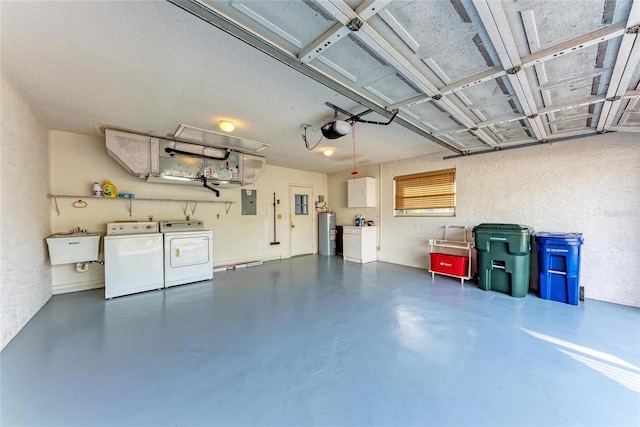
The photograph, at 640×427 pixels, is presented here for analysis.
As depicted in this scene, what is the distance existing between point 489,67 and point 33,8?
3.15 metres

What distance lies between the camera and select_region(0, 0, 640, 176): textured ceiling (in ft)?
4.58

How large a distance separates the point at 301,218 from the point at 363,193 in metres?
1.98

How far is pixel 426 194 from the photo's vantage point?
5.07 metres

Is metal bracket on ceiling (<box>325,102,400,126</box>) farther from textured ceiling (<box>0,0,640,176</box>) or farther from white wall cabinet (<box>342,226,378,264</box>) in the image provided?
A: white wall cabinet (<box>342,226,378,264</box>)

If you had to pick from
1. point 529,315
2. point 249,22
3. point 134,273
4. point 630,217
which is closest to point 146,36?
point 249,22

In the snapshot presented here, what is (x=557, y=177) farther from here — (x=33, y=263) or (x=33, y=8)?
(x=33, y=263)

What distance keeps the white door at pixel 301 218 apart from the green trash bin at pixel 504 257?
14.1 ft

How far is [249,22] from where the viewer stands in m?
1.47

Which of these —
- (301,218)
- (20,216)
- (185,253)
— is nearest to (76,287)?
(185,253)

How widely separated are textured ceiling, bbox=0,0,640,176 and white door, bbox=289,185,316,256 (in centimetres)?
362

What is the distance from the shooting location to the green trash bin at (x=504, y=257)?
3.35 meters

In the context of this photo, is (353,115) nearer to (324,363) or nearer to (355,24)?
(355,24)

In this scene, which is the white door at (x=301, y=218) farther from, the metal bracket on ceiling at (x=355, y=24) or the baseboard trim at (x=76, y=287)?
the metal bracket on ceiling at (x=355, y=24)

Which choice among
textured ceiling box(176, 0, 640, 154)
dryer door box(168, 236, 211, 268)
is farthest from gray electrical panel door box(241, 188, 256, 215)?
textured ceiling box(176, 0, 640, 154)
